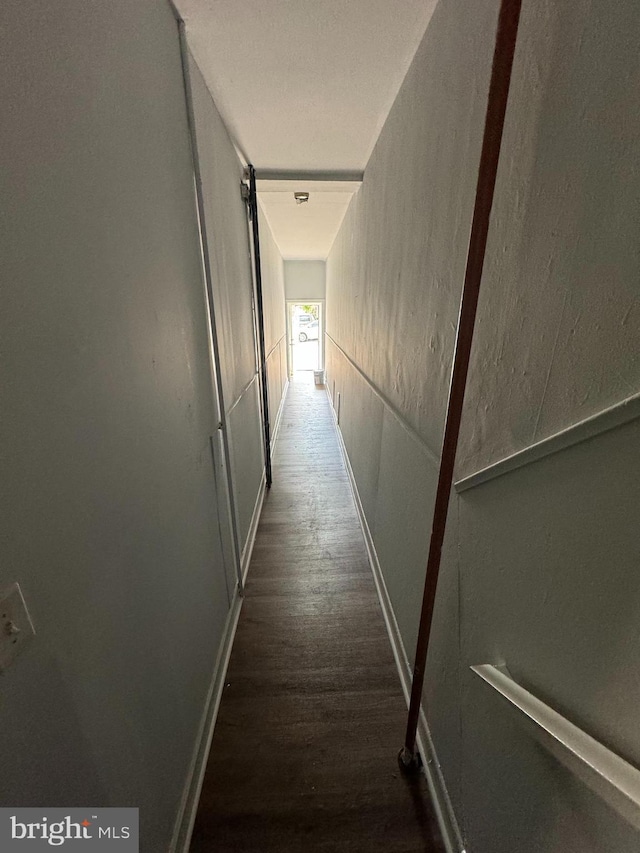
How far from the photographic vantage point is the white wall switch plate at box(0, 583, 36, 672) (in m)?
0.53

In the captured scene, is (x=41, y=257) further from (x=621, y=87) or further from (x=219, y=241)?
(x=219, y=241)

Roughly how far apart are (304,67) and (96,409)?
5.69 feet

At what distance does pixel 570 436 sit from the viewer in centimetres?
61

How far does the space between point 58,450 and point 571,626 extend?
98 cm

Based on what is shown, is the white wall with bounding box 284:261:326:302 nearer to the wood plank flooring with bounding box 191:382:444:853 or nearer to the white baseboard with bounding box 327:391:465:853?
the wood plank flooring with bounding box 191:382:444:853

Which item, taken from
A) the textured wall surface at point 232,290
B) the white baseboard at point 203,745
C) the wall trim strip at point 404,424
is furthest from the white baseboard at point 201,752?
the wall trim strip at point 404,424

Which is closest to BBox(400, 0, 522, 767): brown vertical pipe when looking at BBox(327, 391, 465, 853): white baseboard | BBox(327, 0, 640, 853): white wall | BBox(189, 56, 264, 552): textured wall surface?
BBox(327, 0, 640, 853): white wall

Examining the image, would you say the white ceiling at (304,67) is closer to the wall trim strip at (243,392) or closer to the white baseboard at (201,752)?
the wall trim strip at (243,392)

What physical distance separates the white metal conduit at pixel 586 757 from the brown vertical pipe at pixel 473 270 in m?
0.41

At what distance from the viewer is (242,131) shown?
2.07 m

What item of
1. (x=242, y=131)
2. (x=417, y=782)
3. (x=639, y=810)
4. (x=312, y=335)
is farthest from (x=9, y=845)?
(x=312, y=335)

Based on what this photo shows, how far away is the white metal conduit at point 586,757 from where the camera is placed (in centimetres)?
47

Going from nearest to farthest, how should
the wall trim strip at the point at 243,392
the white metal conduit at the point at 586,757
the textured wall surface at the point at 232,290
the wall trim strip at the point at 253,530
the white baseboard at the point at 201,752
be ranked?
the white metal conduit at the point at 586,757 → the white baseboard at the point at 201,752 → the textured wall surface at the point at 232,290 → the wall trim strip at the point at 243,392 → the wall trim strip at the point at 253,530

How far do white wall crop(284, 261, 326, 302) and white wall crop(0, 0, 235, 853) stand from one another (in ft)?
21.4
